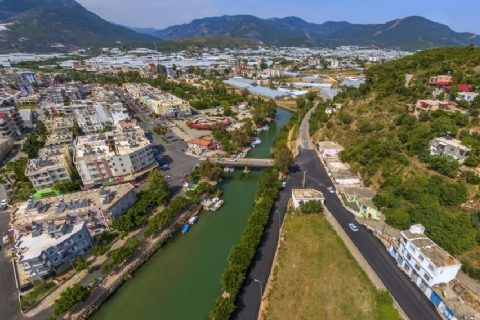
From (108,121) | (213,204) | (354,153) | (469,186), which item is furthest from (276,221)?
(108,121)

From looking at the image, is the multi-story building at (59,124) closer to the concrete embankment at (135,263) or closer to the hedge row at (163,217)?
the hedge row at (163,217)

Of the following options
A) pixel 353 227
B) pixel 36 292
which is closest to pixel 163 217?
pixel 36 292

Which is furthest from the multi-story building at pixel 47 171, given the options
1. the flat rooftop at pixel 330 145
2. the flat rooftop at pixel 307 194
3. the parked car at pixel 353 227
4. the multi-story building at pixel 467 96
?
the multi-story building at pixel 467 96

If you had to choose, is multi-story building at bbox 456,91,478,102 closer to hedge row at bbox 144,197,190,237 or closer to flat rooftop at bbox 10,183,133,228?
hedge row at bbox 144,197,190,237

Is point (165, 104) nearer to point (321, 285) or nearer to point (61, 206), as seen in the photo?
point (61, 206)

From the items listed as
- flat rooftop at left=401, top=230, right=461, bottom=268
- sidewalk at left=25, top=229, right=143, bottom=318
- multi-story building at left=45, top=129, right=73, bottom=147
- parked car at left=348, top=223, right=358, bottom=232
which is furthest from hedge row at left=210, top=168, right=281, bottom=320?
multi-story building at left=45, top=129, right=73, bottom=147

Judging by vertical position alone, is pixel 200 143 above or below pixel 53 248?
above

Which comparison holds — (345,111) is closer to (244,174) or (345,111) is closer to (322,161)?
(322,161)
